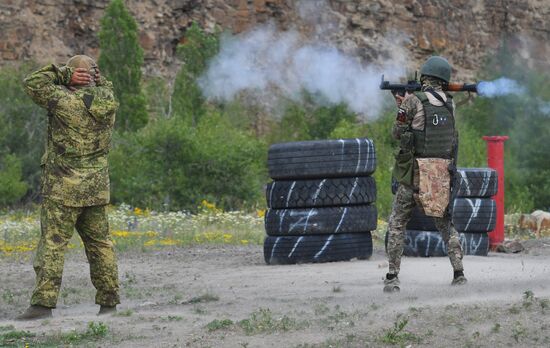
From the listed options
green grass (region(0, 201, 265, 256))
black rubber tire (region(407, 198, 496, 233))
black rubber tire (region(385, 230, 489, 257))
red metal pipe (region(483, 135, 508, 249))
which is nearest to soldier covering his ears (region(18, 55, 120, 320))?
black rubber tire (region(385, 230, 489, 257))

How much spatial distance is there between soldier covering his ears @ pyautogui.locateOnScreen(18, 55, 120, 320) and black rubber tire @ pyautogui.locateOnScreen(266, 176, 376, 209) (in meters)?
3.20

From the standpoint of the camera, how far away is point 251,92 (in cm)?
3331

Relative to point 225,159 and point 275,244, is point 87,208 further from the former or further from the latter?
point 225,159

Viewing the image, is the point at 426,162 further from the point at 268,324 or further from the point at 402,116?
the point at 268,324

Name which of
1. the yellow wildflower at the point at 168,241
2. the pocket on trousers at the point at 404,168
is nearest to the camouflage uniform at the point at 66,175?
the pocket on trousers at the point at 404,168

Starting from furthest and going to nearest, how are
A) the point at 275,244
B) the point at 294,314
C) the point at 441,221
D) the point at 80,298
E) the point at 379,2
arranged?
the point at 379,2, the point at 275,244, the point at 80,298, the point at 441,221, the point at 294,314

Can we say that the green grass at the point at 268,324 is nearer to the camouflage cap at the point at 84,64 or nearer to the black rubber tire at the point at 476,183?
the camouflage cap at the point at 84,64

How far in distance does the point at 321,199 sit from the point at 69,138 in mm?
3631

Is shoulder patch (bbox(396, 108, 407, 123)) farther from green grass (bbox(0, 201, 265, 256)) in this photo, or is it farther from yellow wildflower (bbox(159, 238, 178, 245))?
yellow wildflower (bbox(159, 238, 178, 245))

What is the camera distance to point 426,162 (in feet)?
29.2

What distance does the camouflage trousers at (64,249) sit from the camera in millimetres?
8188

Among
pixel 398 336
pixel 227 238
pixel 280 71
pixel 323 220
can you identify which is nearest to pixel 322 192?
pixel 323 220

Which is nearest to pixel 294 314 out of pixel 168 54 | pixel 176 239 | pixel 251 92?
pixel 176 239

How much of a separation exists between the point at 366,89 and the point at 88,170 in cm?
1944
